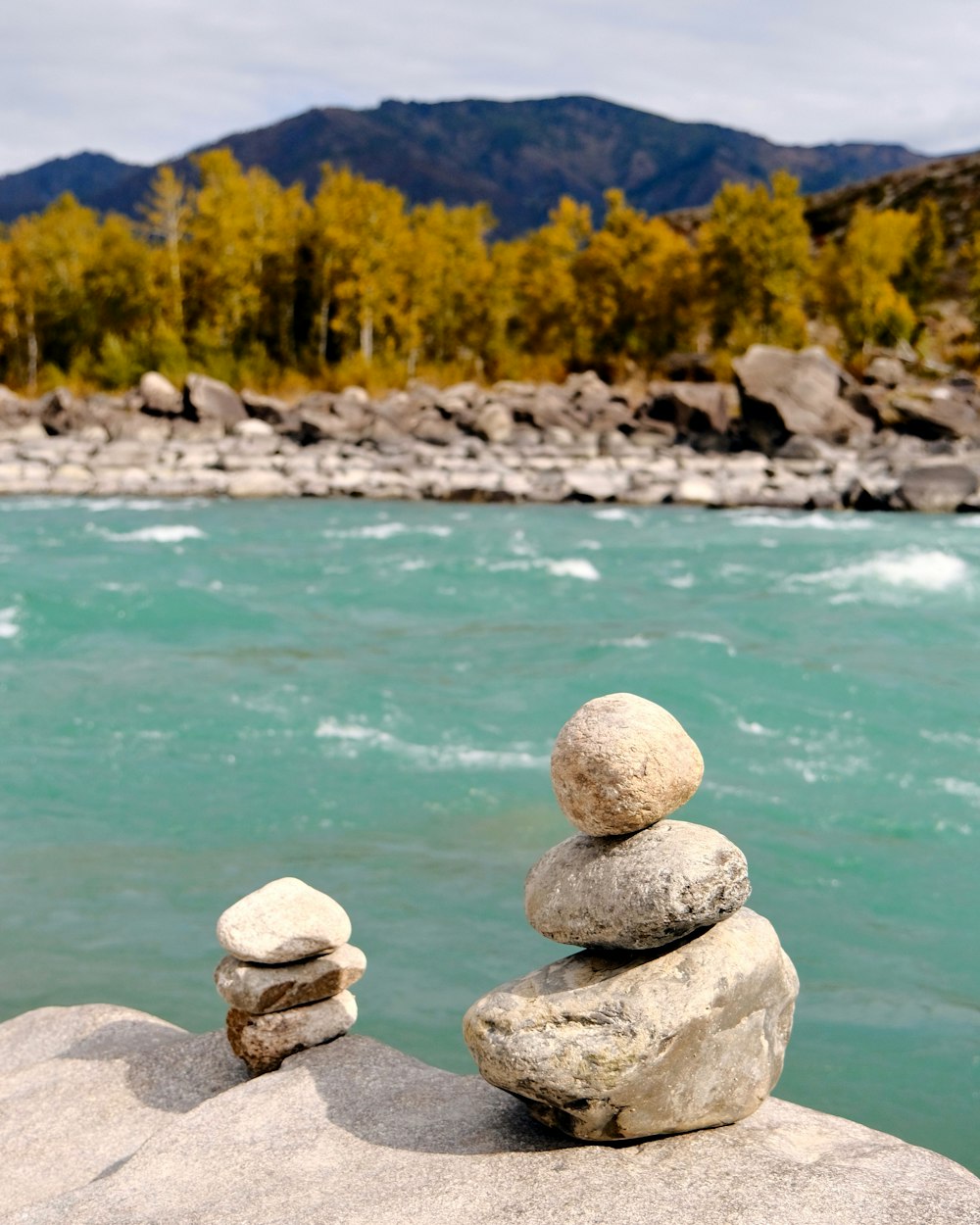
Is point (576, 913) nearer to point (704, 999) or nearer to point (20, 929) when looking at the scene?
point (704, 999)

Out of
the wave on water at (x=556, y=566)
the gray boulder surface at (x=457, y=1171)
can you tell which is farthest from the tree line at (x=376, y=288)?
the gray boulder surface at (x=457, y=1171)

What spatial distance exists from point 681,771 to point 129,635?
12.6m

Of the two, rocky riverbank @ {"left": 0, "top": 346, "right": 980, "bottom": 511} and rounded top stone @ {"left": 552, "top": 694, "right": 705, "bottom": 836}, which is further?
rocky riverbank @ {"left": 0, "top": 346, "right": 980, "bottom": 511}

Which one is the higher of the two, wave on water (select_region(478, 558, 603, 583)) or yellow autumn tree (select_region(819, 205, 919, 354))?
yellow autumn tree (select_region(819, 205, 919, 354))

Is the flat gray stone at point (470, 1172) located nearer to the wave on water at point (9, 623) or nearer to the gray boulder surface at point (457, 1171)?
the gray boulder surface at point (457, 1171)

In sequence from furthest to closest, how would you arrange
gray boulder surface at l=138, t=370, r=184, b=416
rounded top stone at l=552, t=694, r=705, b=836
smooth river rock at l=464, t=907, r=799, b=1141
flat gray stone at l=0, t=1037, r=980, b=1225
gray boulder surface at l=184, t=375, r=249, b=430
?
gray boulder surface at l=138, t=370, r=184, b=416 < gray boulder surface at l=184, t=375, r=249, b=430 < rounded top stone at l=552, t=694, r=705, b=836 < smooth river rock at l=464, t=907, r=799, b=1141 < flat gray stone at l=0, t=1037, r=980, b=1225

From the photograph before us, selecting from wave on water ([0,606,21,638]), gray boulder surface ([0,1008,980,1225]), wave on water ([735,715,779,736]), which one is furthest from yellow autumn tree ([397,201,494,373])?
gray boulder surface ([0,1008,980,1225])

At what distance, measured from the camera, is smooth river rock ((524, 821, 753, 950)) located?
15.5 feet

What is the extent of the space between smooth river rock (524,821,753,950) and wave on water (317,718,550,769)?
6.15m

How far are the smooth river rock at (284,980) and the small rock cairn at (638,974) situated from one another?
4.72 ft

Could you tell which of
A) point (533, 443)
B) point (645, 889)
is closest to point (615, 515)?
point (533, 443)

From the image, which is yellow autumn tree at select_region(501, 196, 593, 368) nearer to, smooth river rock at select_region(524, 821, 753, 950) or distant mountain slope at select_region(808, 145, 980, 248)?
distant mountain slope at select_region(808, 145, 980, 248)

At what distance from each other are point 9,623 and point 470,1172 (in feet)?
46.1

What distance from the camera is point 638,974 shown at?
15.8ft
